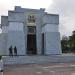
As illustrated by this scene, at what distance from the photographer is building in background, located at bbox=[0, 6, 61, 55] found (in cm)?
3775

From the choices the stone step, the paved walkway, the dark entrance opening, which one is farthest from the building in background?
the paved walkway

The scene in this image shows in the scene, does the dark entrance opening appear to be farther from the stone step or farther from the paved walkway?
the paved walkway

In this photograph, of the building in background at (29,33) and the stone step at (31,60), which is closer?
the stone step at (31,60)

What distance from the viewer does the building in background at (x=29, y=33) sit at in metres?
37.8

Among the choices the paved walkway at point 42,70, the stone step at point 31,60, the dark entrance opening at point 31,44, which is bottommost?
the paved walkway at point 42,70

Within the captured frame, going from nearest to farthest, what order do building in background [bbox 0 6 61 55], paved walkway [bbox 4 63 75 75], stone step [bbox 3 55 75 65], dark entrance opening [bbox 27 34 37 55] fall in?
paved walkway [bbox 4 63 75 75], stone step [bbox 3 55 75 65], building in background [bbox 0 6 61 55], dark entrance opening [bbox 27 34 37 55]

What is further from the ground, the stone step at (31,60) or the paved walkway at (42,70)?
the stone step at (31,60)

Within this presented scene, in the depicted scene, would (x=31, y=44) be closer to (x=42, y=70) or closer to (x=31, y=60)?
(x=31, y=60)

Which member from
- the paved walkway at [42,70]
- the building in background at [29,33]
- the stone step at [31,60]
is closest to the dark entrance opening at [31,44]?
the building in background at [29,33]

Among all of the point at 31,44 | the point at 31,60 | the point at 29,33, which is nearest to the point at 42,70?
the point at 31,60

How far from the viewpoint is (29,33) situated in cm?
4081

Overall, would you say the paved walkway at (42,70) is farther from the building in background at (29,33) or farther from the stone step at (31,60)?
the building in background at (29,33)

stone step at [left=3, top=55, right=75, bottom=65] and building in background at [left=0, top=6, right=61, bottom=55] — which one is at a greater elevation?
building in background at [left=0, top=6, right=61, bottom=55]

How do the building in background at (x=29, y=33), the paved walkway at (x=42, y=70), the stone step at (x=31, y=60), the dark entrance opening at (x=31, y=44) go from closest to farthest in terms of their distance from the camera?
1. the paved walkway at (x=42, y=70)
2. the stone step at (x=31, y=60)
3. the building in background at (x=29, y=33)
4. the dark entrance opening at (x=31, y=44)
